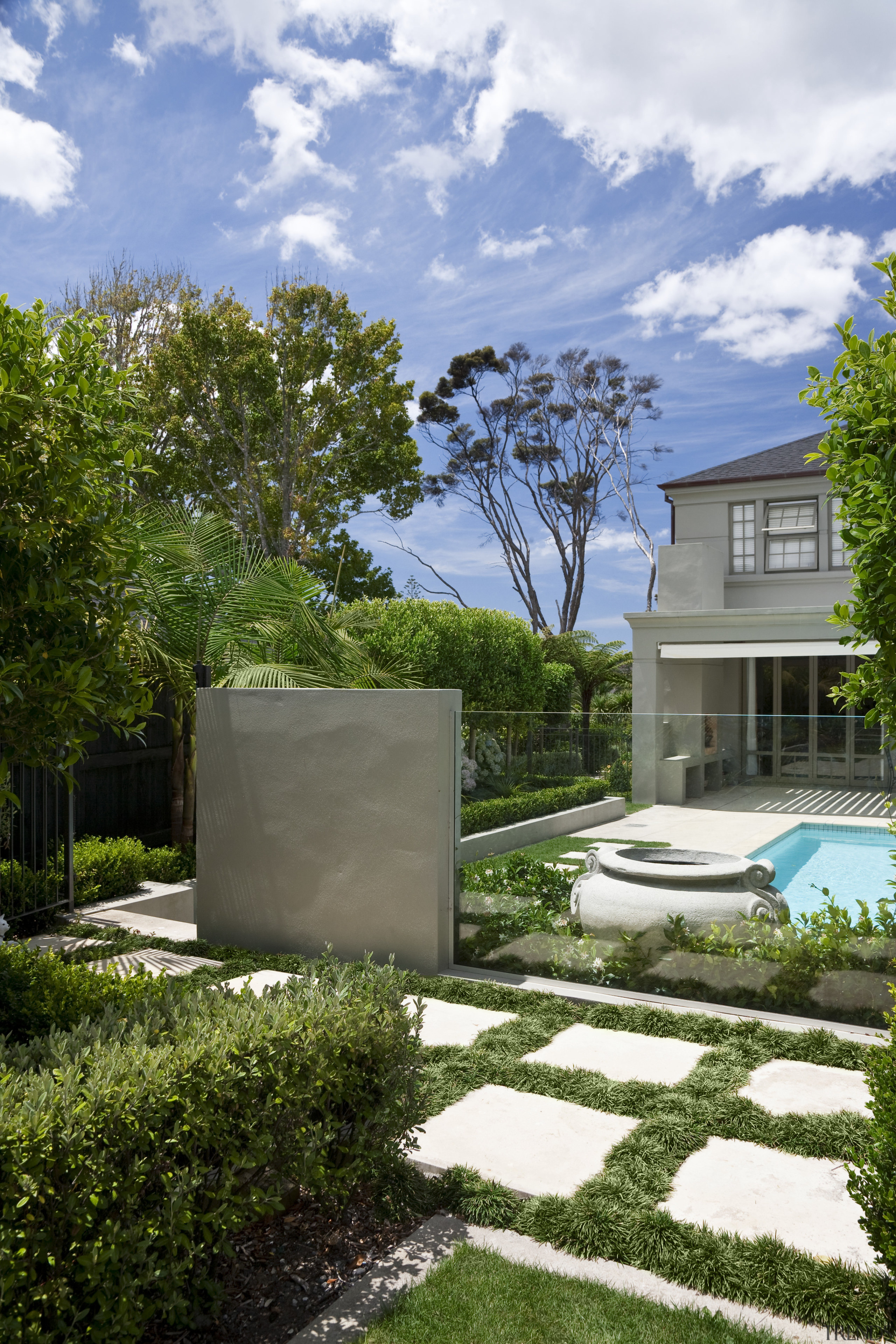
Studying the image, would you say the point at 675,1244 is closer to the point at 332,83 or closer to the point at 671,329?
the point at 332,83

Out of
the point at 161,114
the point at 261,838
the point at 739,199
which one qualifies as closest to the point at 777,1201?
the point at 261,838

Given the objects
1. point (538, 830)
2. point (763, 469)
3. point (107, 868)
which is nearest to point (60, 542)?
point (538, 830)

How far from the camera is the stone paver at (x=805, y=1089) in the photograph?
162 inches

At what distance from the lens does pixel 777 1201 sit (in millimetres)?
3340

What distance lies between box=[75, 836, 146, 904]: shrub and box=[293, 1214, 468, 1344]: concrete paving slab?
6.06 m

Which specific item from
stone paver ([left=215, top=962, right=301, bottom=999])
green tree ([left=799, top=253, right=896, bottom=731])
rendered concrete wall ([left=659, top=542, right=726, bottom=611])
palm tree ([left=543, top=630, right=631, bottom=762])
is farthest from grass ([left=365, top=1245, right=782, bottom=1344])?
palm tree ([left=543, top=630, right=631, bottom=762])

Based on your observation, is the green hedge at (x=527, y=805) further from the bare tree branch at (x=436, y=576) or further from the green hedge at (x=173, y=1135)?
the bare tree branch at (x=436, y=576)

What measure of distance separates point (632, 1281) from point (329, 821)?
13.6ft

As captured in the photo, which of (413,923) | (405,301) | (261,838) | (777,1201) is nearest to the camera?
(777,1201)

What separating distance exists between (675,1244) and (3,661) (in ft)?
9.66

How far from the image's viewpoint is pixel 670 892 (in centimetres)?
590

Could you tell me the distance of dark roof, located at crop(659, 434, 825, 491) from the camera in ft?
61.6

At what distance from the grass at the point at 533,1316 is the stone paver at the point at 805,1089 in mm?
1577

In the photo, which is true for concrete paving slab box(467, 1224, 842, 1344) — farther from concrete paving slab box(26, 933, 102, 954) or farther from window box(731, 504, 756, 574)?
window box(731, 504, 756, 574)
